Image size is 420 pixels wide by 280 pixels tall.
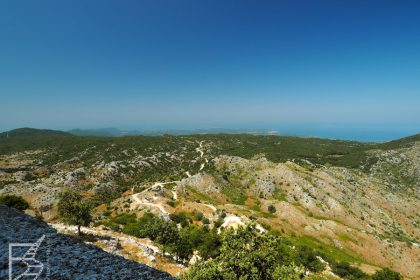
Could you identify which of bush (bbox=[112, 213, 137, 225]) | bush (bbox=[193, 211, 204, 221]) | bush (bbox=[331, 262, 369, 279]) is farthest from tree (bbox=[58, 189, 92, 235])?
bush (bbox=[331, 262, 369, 279])

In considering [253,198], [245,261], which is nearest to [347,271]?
[245,261]

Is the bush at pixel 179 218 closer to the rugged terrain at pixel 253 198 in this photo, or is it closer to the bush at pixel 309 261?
the rugged terrain at pixel 253 198

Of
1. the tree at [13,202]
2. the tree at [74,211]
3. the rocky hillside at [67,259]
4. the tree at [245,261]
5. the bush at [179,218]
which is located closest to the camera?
the rocky hillside at [67,259]

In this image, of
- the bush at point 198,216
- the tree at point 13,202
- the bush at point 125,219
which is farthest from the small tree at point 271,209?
the tree at point 13,202

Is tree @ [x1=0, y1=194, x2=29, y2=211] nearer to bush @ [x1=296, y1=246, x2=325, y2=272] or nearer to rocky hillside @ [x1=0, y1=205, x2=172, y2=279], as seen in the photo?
rocky hillside @ [x1=0, y1=205, x2=172, y2=279]

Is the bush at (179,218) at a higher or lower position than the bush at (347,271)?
higher

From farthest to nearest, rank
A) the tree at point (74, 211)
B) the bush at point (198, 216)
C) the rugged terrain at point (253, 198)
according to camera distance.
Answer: the rugged terrain at point (253, 198), the bush at point (198, 216), the tree at point (74, 211)

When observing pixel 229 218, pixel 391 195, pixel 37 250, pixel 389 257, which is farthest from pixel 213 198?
pixel 391 195

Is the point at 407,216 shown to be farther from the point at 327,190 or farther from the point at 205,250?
the point at 205,250
